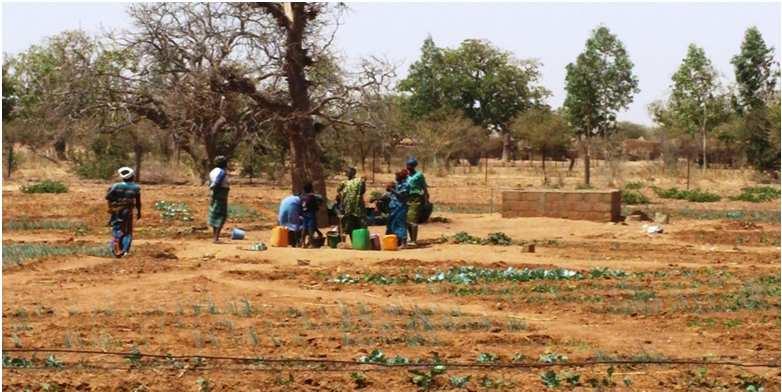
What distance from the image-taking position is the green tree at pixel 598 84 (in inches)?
2063

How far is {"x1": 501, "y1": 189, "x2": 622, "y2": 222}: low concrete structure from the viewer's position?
22.3m

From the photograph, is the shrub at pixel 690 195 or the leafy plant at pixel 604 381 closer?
the leafy plant at pixel 604 381

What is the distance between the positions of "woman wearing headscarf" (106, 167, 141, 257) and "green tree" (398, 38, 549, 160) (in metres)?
56.1

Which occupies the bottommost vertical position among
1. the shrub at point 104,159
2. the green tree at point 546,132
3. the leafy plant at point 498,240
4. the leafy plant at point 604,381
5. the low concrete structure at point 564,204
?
the leafy plant at point 604,381

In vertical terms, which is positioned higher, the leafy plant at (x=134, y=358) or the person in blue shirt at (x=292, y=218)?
the person in blue shirt at (x=292, y=218)

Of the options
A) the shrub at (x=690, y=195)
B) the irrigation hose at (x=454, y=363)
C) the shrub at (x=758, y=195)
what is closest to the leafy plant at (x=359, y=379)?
the irrigation hose at (x=454, y=363)

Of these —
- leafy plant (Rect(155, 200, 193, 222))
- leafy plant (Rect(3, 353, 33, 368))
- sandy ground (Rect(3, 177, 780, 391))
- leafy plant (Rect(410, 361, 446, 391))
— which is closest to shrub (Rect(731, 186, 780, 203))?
sandy ground (Rect(3, 177, 780, 391))

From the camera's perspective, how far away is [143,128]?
41.4 metres

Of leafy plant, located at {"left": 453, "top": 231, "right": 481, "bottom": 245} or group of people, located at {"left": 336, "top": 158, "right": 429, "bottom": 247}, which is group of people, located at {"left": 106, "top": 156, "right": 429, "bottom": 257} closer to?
group of people, located at {"left": 336, "top": 158, "right": 429, "bottom": 247}

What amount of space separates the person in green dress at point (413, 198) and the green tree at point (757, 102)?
29.6 m

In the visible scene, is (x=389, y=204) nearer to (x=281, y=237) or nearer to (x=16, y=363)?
(x=281, y=237)

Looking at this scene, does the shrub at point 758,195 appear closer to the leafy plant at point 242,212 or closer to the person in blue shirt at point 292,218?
the leafy plant at point 242,212

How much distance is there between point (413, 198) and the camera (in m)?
17.8

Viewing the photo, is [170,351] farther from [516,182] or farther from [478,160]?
[478,160]
